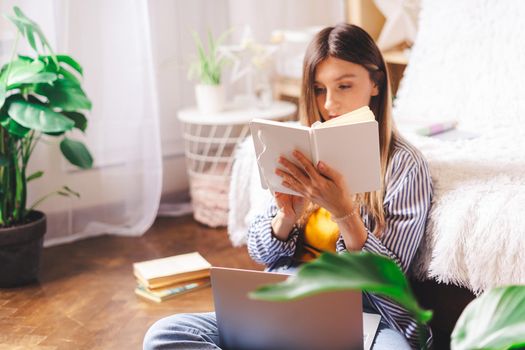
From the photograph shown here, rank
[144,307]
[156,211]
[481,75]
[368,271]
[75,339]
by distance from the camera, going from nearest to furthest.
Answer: [368,271]
[75,339]
[144,307]
[481,75]
[156,211]

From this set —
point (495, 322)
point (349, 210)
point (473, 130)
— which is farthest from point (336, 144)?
point (473, 130)

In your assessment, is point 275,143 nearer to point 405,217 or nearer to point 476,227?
point 405,217

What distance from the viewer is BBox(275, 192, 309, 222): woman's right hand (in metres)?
1.41

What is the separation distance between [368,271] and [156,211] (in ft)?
7.19

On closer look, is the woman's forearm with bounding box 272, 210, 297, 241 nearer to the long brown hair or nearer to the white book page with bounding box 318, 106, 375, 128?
the long brown hair

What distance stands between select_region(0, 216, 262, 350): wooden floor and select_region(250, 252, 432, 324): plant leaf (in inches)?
50.9

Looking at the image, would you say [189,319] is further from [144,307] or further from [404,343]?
[144,307]

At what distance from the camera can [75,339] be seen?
6.04 ft

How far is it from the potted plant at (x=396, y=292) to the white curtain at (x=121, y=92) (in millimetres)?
2079

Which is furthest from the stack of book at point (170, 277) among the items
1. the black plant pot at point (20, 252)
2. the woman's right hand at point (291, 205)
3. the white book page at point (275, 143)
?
the white book page at point (275, 143)

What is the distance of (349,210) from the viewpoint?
125cm

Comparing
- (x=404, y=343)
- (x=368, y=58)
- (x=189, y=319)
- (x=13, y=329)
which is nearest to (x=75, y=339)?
(x=13, y=329)

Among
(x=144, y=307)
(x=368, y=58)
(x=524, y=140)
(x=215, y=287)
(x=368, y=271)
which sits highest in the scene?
(x=368, y=58)

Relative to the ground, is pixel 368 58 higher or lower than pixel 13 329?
higher
